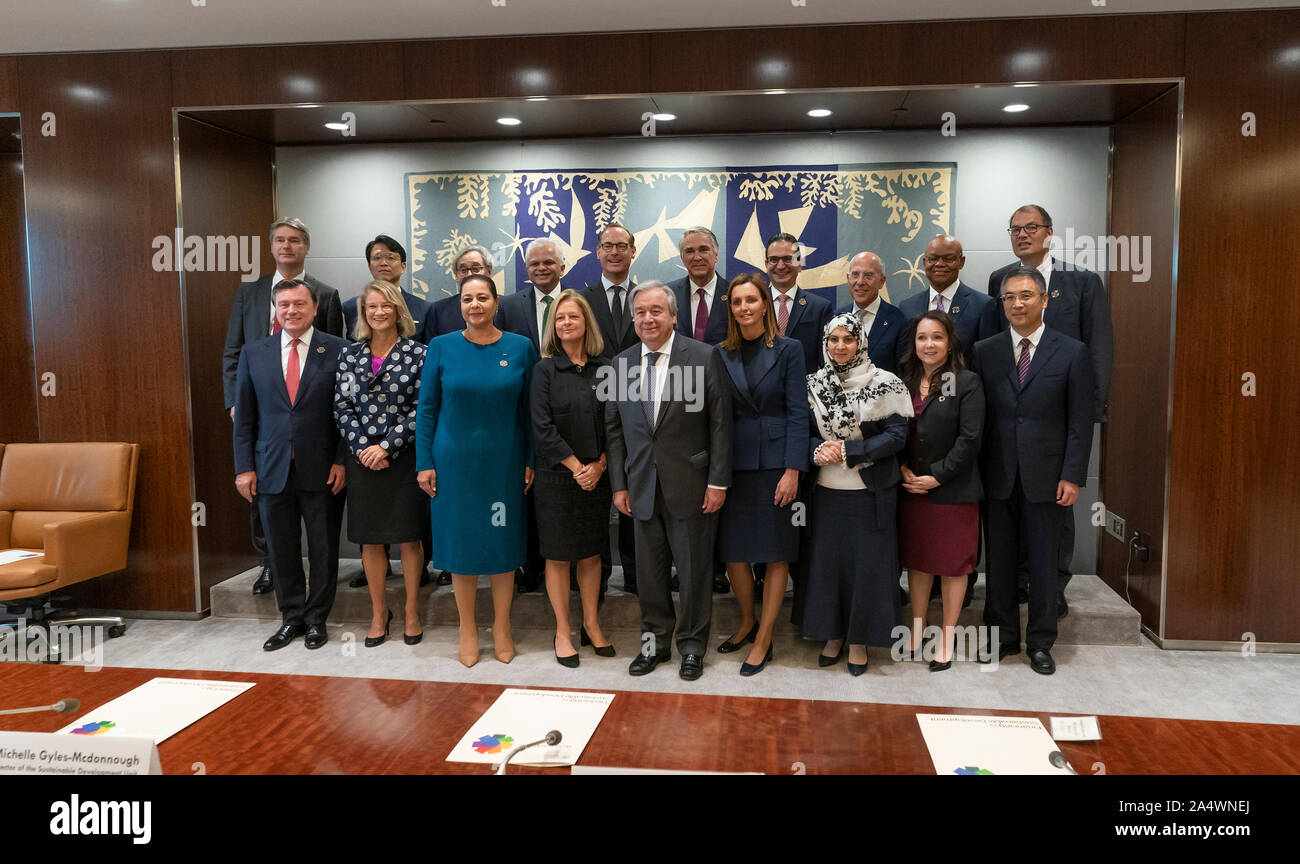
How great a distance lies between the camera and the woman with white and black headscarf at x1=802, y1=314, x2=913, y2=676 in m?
3.73

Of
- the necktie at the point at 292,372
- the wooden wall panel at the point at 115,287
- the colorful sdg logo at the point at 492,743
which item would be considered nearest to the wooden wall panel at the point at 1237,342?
the colorful sdg logo at the point at 492,743

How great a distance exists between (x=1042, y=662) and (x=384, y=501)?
3.32 metres

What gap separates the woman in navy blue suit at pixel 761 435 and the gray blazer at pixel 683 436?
0.36 feet

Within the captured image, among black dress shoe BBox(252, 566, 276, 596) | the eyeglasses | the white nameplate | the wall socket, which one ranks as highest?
the eyeglasses

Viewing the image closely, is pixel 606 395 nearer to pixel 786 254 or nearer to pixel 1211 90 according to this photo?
pixel 786 254

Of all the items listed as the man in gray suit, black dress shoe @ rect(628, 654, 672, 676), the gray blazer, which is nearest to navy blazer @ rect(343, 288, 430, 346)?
the man in gray suit

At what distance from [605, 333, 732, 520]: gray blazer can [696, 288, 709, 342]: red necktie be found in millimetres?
481

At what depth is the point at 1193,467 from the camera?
4234 millimetres

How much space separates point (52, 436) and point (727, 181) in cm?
437

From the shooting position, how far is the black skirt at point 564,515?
3.97 meters

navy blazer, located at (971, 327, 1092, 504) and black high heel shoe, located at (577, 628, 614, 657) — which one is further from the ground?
navy blazer, located at (971, 327, 1092, 504)

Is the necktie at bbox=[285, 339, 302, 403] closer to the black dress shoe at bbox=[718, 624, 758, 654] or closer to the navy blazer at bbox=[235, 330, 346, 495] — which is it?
the navy blazer at bbox=[235, 330, 346, 495]
